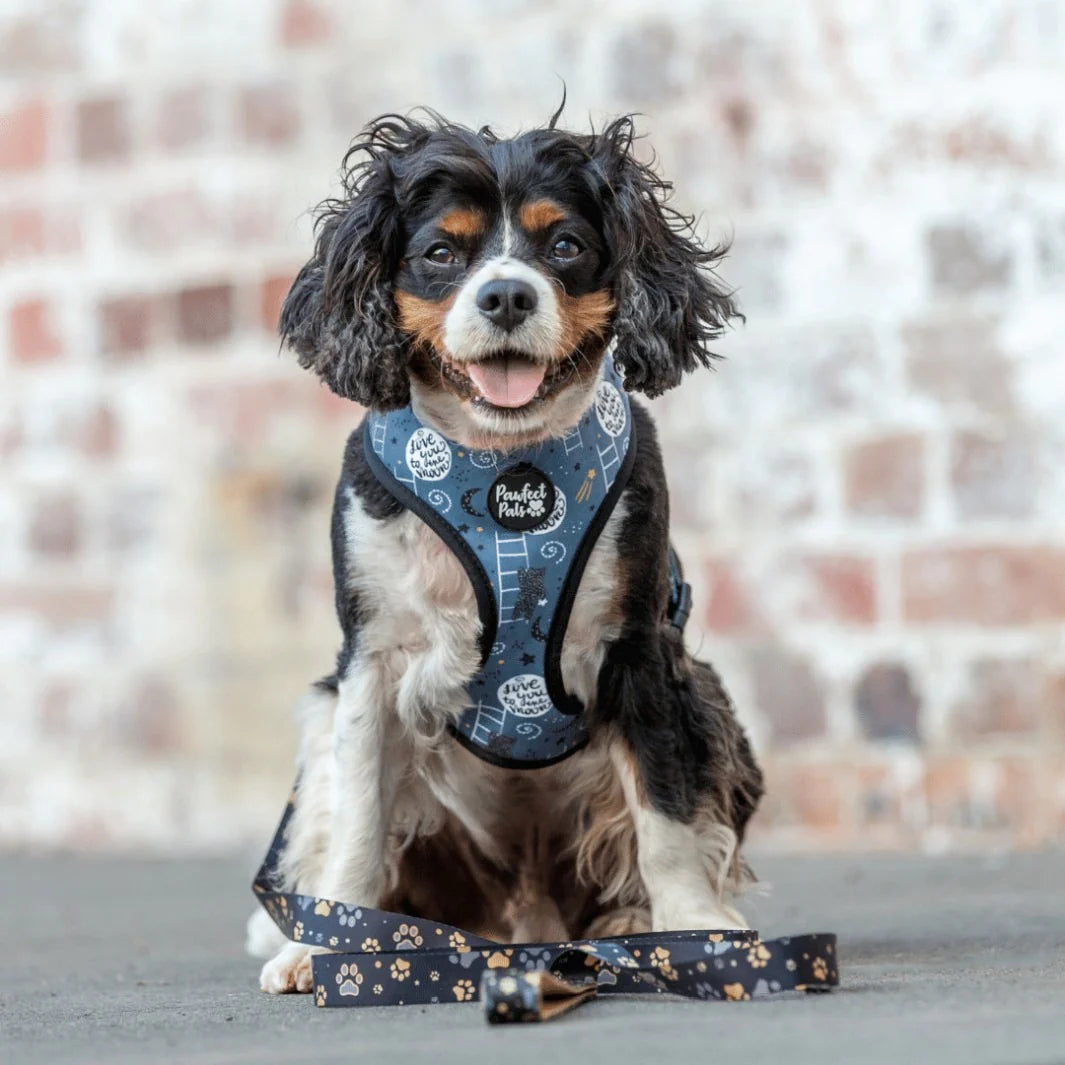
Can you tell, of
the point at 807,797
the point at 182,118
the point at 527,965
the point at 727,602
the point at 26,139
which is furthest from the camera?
the point at 26,139

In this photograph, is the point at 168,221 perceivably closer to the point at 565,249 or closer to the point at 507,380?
the point at 565,249

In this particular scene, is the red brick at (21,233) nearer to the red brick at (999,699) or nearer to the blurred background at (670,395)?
the blurred background at (670,395)

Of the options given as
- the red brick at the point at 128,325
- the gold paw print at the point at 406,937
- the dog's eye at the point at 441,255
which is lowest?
the gold paw print at the point at 406,937

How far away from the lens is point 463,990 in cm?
323

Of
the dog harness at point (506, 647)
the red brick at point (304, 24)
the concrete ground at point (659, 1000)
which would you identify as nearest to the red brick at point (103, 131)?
the red brick at point (304, 24)

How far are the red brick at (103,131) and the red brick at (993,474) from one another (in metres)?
3.79

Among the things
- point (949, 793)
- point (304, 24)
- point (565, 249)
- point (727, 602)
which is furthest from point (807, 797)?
point (304, 24)

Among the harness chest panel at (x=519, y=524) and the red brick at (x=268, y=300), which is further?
the red brick at (x=268, y=300)

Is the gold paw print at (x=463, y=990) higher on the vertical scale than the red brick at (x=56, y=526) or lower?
lower

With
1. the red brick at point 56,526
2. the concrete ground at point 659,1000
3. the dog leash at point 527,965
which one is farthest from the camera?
the red brick at point 56,526

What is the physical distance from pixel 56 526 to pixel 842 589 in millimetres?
3369

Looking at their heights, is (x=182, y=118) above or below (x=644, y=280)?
above

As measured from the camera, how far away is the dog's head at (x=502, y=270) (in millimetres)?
3566

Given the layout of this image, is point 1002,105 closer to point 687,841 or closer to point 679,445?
point 679,445
